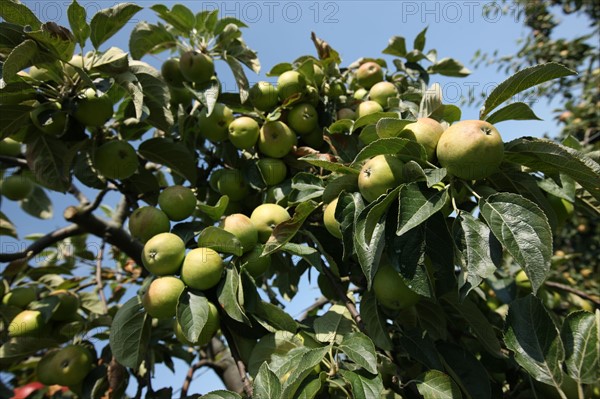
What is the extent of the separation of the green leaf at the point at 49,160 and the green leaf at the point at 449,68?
1.68 meters

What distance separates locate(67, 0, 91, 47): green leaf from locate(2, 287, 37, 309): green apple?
1.13 meters

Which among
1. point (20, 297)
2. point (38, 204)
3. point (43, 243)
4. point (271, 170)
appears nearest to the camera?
point (271, 170)

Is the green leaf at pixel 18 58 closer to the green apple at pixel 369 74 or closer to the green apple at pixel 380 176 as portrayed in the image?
the green apple at pixel 380 176

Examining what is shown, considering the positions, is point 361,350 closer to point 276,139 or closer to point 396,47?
point 276,139

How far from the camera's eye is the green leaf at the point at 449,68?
238 cm

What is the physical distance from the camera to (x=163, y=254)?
144 cm

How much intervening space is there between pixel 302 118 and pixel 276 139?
0.48ft

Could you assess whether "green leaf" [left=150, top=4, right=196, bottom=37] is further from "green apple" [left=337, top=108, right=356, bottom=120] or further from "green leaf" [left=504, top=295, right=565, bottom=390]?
"green leaf" [left=504, top=295, right=565, bottom=390]

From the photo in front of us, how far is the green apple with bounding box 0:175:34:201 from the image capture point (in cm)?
257

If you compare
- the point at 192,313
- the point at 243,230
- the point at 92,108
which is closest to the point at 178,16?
the point at 92,108

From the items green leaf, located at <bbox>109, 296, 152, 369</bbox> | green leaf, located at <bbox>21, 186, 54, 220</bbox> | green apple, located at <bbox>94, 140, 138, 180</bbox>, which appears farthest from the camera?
green leaf, located at <bbox>21, 186, 54, 220</bbox>

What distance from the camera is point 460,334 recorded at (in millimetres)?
1822

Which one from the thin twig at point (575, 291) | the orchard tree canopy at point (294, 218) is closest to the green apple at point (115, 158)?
the orchard tree canopy at point (294, 218)

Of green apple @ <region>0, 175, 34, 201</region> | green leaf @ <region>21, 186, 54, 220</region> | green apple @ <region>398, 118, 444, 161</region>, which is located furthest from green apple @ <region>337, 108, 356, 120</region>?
green leaf @ <region>21, 186, 54, 220</region>
